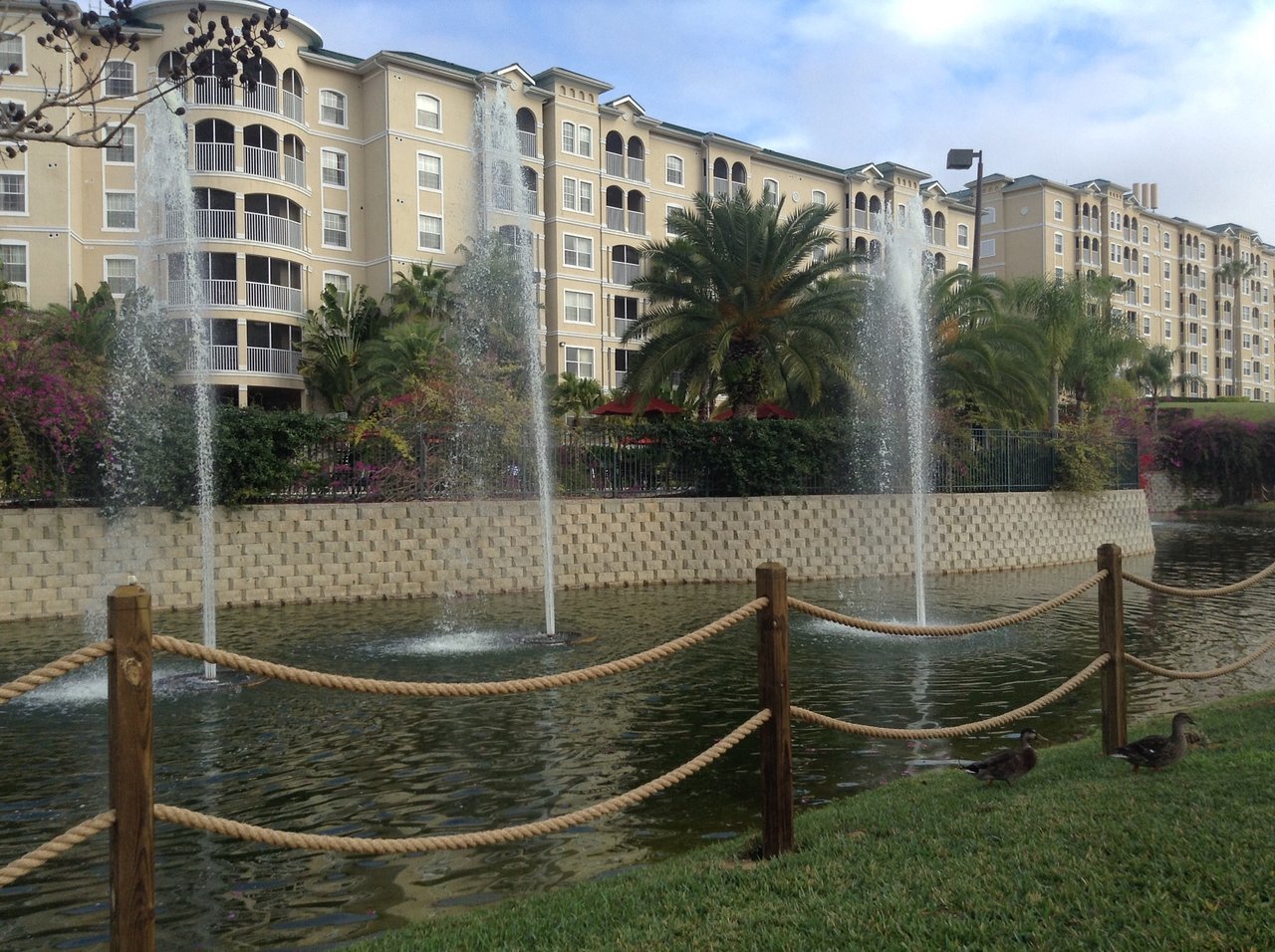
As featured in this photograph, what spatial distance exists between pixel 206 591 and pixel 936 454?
1844 centimetres

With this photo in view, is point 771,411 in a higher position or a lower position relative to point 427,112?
lower

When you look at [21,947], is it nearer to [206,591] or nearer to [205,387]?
[206,591]

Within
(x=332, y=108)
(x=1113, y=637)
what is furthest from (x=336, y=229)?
(x=1113, y=637)

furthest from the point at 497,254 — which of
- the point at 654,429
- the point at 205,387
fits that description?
the point at 205,387

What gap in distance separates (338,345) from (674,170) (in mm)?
Answer: 20548

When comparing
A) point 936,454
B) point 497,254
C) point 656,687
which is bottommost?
point 656,687

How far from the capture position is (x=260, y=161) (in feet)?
121

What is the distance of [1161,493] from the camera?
5081 cm

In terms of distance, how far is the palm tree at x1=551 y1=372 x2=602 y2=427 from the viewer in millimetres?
39344

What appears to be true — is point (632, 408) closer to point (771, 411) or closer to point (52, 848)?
point (771, 411)

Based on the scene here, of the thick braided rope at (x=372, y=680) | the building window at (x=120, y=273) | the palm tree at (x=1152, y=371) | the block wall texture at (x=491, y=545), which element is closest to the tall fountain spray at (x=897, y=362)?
the block wall texture at (x=491, y=545)

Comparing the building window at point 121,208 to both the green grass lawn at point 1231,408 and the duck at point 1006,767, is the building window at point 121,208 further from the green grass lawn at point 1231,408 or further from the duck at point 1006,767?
the green grass lawn at point 1231,408

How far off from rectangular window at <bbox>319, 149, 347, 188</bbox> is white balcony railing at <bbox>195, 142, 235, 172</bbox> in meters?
4.43

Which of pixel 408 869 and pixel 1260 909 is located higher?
pixel 1260 909
